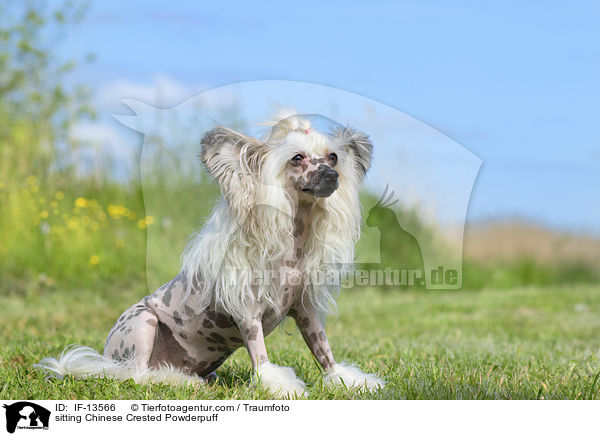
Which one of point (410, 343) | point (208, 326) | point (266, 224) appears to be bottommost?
point (410, 343)

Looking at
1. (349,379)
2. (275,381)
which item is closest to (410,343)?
(349,379)

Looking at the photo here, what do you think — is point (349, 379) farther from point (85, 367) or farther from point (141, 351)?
point (85, 367)

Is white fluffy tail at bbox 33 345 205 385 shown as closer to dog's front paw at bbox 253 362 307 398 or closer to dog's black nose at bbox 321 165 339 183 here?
dog's front paw at bbox 253 362 307 398

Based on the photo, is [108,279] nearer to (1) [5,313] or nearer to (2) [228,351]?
(1) [5,313]

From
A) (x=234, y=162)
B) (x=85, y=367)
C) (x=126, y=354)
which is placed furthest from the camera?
(x=85, y=367)

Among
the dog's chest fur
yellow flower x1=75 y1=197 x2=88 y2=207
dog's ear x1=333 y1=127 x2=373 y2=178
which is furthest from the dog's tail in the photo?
yellow flower x1=75 y1=197 x2=88 y2=207

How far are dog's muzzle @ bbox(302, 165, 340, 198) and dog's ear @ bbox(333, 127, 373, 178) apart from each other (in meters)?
0.29

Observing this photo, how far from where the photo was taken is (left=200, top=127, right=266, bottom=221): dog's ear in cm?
330

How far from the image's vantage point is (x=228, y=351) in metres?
3.83

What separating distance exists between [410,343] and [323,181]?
293cm

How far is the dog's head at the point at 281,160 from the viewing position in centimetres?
326

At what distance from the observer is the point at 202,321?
12.0 feet

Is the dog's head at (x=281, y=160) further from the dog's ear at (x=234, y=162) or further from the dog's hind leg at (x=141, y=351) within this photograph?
the dog's hind leg at (x=141, y=351)
